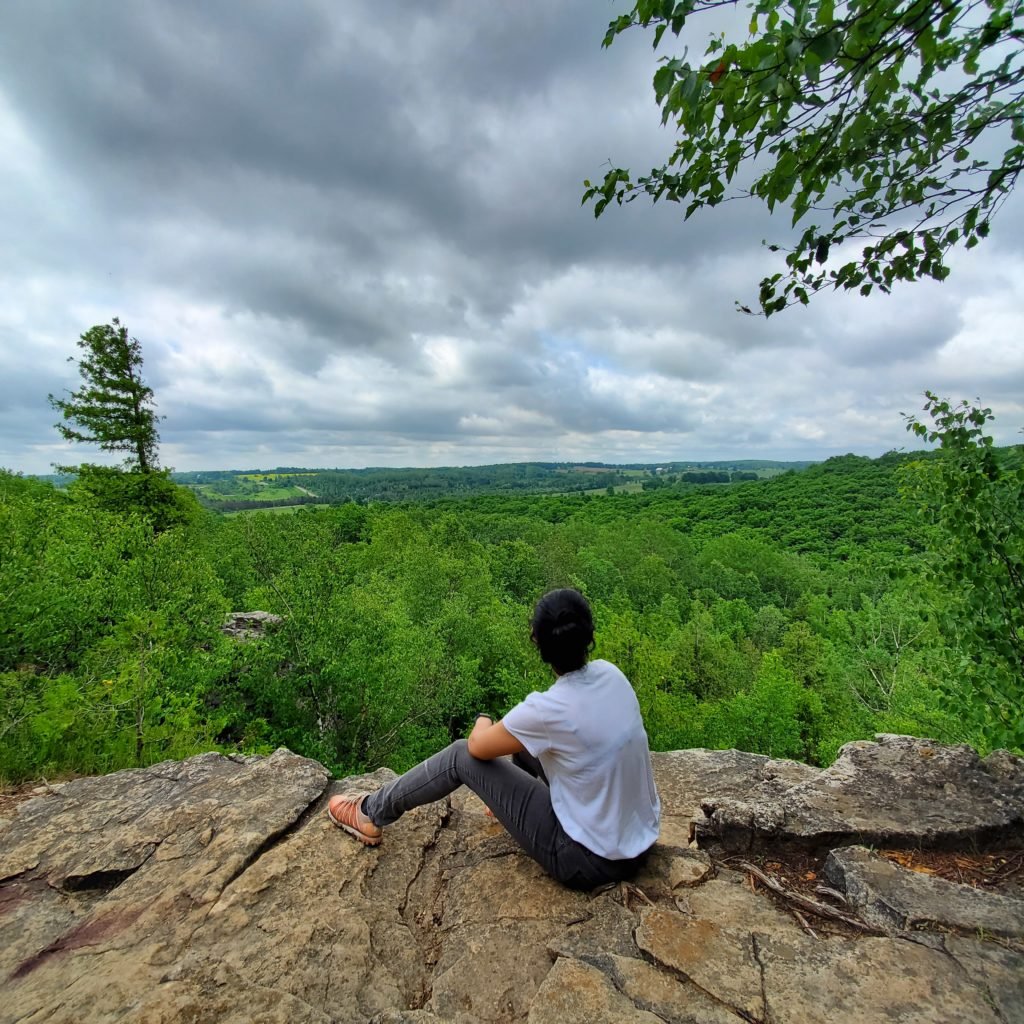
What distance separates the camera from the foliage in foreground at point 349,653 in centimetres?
721

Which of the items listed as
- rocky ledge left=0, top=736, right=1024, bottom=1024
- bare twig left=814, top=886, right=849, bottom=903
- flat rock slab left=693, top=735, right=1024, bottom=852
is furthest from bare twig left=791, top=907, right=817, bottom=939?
flat rock slab left=693, top=735, right=1024, bottom=852

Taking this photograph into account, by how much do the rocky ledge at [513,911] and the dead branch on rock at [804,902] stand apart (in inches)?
0.5

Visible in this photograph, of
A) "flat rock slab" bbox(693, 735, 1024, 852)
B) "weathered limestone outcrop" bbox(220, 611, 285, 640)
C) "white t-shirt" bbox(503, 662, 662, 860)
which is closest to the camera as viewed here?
"white t-shirt" bbox(503, 662, 662, 860)

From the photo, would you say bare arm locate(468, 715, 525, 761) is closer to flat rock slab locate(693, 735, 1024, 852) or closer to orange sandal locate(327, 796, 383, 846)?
orange sandal locate(327, 796, 383, 846)

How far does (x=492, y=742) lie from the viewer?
284 cm

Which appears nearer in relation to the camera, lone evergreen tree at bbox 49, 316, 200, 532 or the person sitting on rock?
the person sitting on rock

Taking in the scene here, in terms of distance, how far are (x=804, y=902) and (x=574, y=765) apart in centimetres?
142

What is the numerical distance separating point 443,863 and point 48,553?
10776 mm

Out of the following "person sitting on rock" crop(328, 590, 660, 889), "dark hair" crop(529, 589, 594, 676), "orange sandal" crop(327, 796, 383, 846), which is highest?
"dark hair" crop(529, 589, 594, 676)

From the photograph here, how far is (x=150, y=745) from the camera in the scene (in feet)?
26.7

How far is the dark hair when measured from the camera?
105 inches

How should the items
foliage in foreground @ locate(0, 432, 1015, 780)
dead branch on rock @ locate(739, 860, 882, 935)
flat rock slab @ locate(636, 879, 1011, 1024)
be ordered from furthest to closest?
1. foliage in foreground @ locate(0, 432, 1015, 780)
2. dead branch on rock @ locate(739, 860, 882, 935)
3. flat rock slab @ locate(636, 879, 1011, 1024)

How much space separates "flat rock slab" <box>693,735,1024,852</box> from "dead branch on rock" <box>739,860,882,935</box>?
0.31 m

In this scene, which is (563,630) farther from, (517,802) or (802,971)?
(802,971)
